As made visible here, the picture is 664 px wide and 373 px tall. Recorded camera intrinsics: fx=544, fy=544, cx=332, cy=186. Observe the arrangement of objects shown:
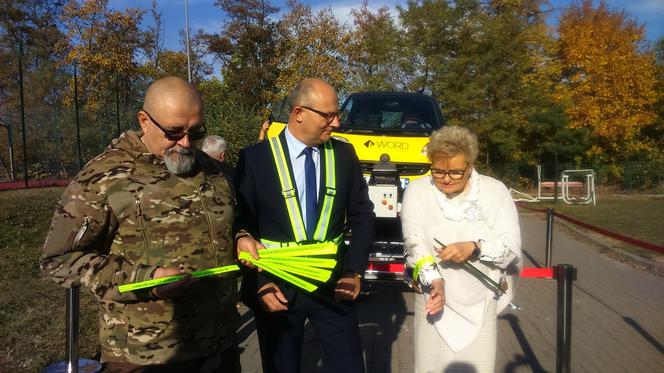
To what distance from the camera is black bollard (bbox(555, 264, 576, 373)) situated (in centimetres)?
373

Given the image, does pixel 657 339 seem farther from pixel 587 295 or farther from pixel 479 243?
pixel 479 243

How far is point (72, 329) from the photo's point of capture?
3277 mm

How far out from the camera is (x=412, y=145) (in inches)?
266

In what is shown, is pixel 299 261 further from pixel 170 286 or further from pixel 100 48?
pixel 100 48

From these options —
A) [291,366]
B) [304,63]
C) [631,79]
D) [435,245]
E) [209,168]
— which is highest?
[304,63]

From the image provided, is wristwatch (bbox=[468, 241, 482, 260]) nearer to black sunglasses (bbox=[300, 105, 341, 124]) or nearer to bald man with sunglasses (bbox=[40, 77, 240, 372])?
black sunglasses (bbox=[300, 105, 341, 124])

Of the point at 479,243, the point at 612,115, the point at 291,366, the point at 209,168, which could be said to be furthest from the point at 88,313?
the point at 612,115

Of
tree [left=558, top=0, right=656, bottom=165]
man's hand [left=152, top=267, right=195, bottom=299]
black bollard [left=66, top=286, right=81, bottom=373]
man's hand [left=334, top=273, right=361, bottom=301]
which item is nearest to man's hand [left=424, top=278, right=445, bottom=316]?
man's hand [left=334, top=273, right=361, bottom=301]

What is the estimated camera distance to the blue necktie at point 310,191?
308 cm

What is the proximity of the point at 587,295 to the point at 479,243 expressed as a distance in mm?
5723

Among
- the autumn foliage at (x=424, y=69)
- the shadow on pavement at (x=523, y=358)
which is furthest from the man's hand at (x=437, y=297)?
the autumn foliage at (x=424, y=69)

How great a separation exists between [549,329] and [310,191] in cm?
426

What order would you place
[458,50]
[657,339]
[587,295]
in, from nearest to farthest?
[657,339]
[587,295]
[458,50]

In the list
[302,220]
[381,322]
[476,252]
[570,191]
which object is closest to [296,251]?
[302,220]
